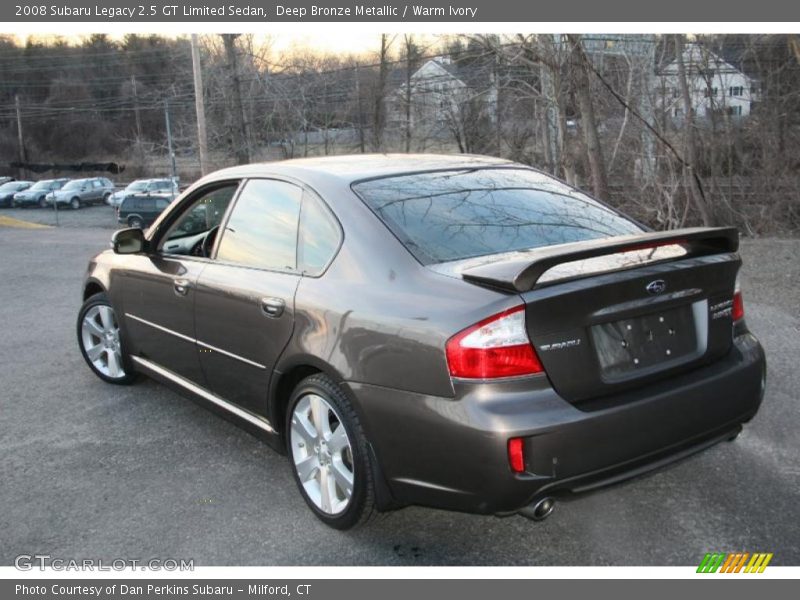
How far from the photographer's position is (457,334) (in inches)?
104

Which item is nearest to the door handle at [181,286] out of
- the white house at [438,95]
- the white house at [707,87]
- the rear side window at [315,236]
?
the rear side window at [315,236]

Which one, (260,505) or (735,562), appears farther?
(260,505)

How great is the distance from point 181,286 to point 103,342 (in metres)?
1.55

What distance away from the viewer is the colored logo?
2.90 m

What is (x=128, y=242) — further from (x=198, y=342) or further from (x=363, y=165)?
(x=363, y=165)

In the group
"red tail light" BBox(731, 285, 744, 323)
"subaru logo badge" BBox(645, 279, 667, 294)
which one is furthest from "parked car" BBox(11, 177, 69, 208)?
"subaru logo badge" BBox(645, 279, 667, 294)

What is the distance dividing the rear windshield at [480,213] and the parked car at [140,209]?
26.3 metres

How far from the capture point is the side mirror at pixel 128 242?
15.1ft

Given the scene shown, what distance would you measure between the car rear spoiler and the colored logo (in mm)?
1258

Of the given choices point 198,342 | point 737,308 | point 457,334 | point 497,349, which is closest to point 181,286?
point 198,342

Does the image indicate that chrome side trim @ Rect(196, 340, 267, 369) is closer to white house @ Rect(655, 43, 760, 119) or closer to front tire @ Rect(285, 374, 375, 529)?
front tire @ Rect(285, 374, 375, 529)

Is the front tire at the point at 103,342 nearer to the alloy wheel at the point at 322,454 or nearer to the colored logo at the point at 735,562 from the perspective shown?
the alloy wheel at the point at 322,454

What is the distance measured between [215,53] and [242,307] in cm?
3480

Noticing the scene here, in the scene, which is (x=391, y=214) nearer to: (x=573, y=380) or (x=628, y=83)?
(x=573, y=380)
